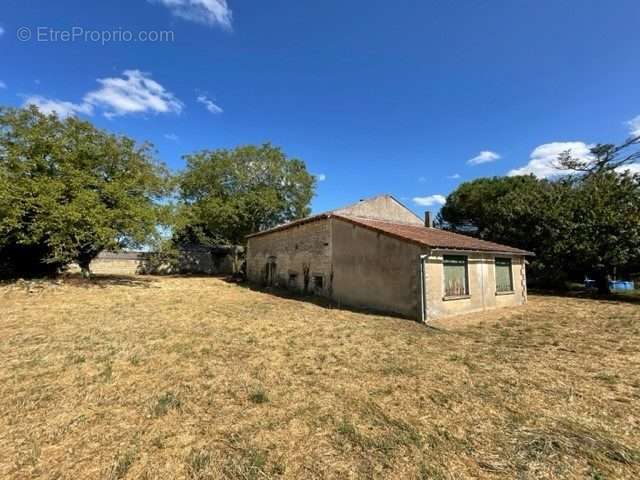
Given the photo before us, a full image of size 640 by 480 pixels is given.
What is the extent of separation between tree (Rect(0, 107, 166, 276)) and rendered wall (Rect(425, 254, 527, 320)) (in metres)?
14.2

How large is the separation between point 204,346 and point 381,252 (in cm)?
691

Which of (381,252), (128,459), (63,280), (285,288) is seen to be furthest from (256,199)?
(128,459)

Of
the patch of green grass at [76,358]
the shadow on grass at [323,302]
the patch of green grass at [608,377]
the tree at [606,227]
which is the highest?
the tree at [606,227]

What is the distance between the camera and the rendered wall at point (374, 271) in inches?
407

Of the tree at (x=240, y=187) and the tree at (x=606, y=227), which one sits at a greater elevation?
the tree at (x=240, y=187)

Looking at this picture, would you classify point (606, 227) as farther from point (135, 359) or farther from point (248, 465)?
point (135, 359)

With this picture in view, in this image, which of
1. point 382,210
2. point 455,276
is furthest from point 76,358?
point 382,210

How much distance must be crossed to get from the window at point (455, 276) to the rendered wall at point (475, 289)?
21 cm

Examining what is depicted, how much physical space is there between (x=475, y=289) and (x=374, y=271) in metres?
3.93

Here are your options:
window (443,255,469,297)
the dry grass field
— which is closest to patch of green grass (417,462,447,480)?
the dry grass field

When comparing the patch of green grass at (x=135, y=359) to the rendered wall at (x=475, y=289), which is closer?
the patch of green grass at (x=135, y=359)

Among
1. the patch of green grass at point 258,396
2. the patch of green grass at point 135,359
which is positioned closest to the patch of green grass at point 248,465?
the patch of green grass at point 258,396

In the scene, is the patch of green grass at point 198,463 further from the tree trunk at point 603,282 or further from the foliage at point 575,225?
the tree trunk at point 603,282

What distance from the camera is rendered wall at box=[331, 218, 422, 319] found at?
10.3 metres
